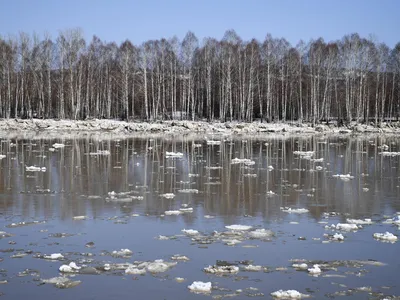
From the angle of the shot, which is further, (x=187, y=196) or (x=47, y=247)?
(x=187, y=196)

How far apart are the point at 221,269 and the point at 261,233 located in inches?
77.8

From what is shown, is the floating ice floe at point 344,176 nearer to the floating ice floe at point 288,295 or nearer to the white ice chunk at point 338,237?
the white ice chunk at point 338,237

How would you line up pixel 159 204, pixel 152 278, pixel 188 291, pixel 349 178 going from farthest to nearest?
pixel 349 178
pixel 159 204
pixel 152 278
pixel 188 291

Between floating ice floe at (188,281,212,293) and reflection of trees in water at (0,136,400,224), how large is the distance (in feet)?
11.1

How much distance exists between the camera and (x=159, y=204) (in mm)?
10391

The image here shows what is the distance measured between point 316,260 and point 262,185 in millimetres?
6665

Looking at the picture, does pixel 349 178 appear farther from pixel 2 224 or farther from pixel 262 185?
pixel 2 224

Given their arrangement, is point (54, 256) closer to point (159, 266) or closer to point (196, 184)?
point (159, 266)

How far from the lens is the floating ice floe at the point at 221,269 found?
608 centimetres

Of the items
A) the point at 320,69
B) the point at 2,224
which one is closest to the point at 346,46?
the point at 320,69

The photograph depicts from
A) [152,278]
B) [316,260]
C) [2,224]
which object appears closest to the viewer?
[152,278]

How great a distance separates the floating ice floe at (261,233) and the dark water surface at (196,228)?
0.39 ft

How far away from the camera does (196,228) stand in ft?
27.2

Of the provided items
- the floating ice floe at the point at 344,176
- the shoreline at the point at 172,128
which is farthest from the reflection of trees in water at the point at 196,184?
the shoreline at the point at 172,128
